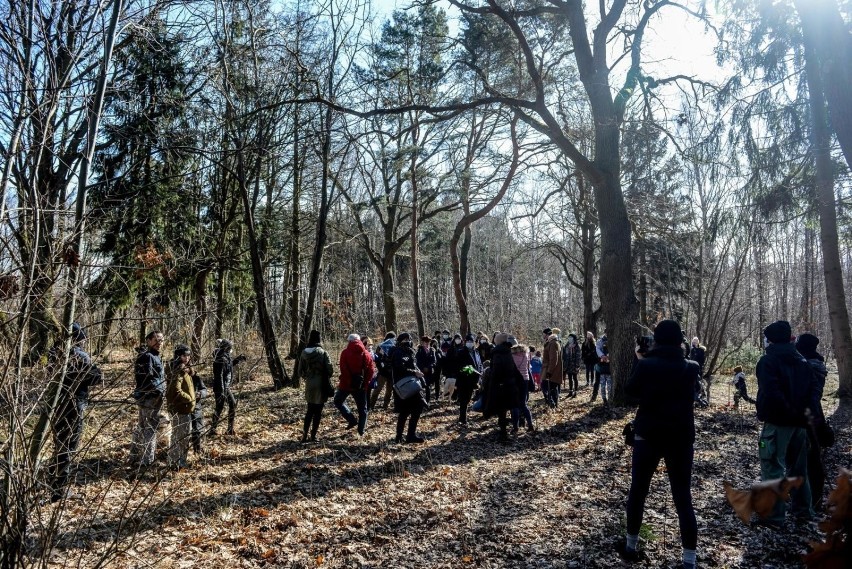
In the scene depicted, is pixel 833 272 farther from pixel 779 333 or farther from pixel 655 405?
pixel 655 405

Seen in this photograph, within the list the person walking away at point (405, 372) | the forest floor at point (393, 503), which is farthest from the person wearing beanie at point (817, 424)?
the person walking away at point (405, 372)

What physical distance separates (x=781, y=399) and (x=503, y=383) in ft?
15.4

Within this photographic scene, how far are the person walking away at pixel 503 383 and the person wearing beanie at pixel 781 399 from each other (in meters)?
4.45

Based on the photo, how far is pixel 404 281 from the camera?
4225cm

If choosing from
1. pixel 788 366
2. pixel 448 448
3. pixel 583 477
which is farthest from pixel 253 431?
pixel 788 366

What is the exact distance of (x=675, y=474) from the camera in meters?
4.34

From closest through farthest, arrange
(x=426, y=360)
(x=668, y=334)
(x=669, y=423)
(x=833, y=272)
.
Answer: (x=669, y=423), (x=668, y=334), (x=833, y=272), (x=426, y=360)

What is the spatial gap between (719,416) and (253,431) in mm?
9439

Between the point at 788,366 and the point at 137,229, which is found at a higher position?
the point at 137,229

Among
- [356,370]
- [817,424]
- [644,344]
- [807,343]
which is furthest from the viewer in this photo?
[356,370]

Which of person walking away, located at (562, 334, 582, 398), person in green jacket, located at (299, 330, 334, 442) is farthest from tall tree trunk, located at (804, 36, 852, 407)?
person in green jacket, located at (299, 330, 334, 442)

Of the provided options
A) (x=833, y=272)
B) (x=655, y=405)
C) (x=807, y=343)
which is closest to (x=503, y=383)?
(x=807, y=343)

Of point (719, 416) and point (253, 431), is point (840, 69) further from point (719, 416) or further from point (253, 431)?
point (253, 431)

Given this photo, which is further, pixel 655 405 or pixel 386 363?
pixel 386 363
